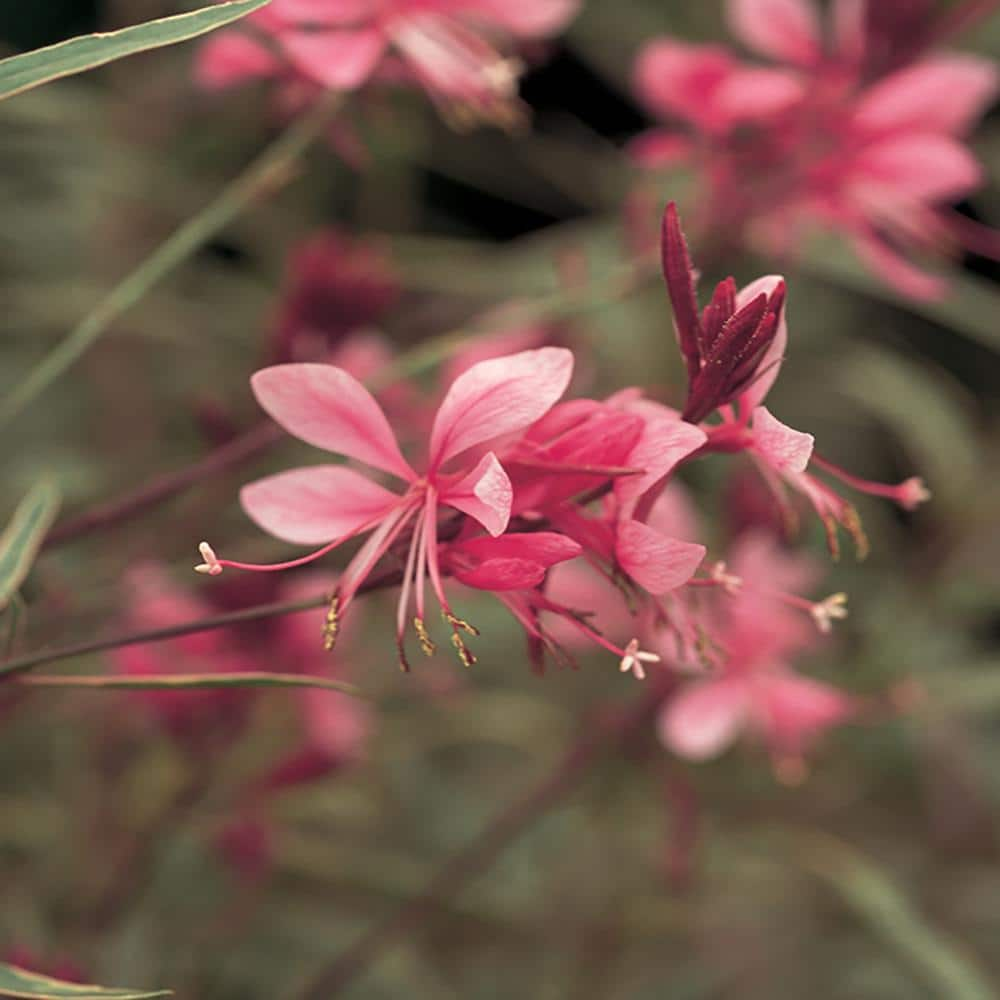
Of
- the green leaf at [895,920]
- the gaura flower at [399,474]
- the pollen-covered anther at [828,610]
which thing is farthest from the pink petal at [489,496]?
the green leaf at [895,920]

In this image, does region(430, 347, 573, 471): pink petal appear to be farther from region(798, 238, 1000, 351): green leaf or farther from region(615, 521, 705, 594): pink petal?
region(798, 238, 1000, 351): green leaf

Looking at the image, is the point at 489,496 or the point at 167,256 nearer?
the point at 489,496

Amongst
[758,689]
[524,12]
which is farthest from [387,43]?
[758,689]

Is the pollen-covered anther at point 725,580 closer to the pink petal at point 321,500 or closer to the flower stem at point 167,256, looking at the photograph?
the pink petal at point 321,500

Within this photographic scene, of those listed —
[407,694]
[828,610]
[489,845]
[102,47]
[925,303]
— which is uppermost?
[102,47]

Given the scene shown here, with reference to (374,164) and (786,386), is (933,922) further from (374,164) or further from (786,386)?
(374,164)

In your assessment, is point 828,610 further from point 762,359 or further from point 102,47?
point 102,47

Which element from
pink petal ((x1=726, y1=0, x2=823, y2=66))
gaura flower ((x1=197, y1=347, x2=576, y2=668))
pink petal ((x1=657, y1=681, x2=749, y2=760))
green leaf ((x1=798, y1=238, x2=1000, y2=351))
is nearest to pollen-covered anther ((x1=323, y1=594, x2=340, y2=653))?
gaura flower ((x1=197, y1=347, x2=576, y2=668))
